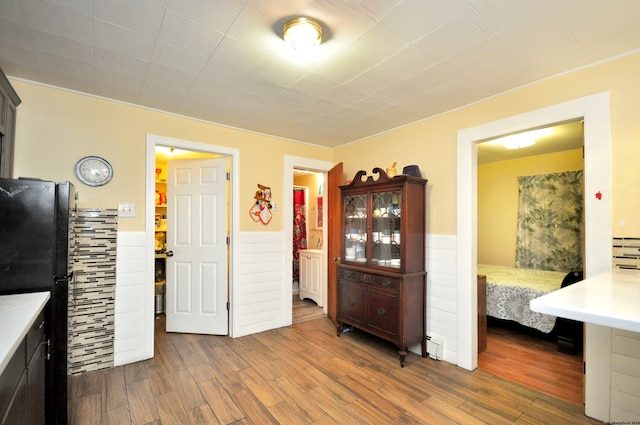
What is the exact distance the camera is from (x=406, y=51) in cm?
187

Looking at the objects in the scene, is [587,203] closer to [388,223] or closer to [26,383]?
[388,223]

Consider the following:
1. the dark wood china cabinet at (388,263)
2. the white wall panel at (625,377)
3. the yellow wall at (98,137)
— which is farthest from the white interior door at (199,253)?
the white wall panel at (625,377)

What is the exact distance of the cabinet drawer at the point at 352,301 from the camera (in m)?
3.18

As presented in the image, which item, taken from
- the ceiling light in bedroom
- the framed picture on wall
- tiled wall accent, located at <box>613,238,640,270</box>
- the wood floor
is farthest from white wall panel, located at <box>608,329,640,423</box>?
the framed picture on wall

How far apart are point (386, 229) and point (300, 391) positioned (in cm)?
167

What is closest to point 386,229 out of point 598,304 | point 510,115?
point 510,115

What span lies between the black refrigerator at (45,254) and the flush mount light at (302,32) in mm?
1555

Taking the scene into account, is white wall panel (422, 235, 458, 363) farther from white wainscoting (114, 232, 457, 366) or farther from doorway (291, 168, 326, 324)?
doorway (291, 168, 326, 324)

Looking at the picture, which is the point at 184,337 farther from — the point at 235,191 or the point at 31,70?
the point at 31,70

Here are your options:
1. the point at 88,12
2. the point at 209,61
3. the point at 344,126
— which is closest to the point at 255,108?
the point at 209,61

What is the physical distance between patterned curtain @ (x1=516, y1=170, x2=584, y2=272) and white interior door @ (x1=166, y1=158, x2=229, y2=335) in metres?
4.47

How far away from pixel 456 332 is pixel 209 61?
3053 mm

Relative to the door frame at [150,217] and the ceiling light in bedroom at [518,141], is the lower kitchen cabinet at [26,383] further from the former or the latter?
the ceiling light in bedroom at [518,141]

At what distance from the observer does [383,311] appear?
292 cm
